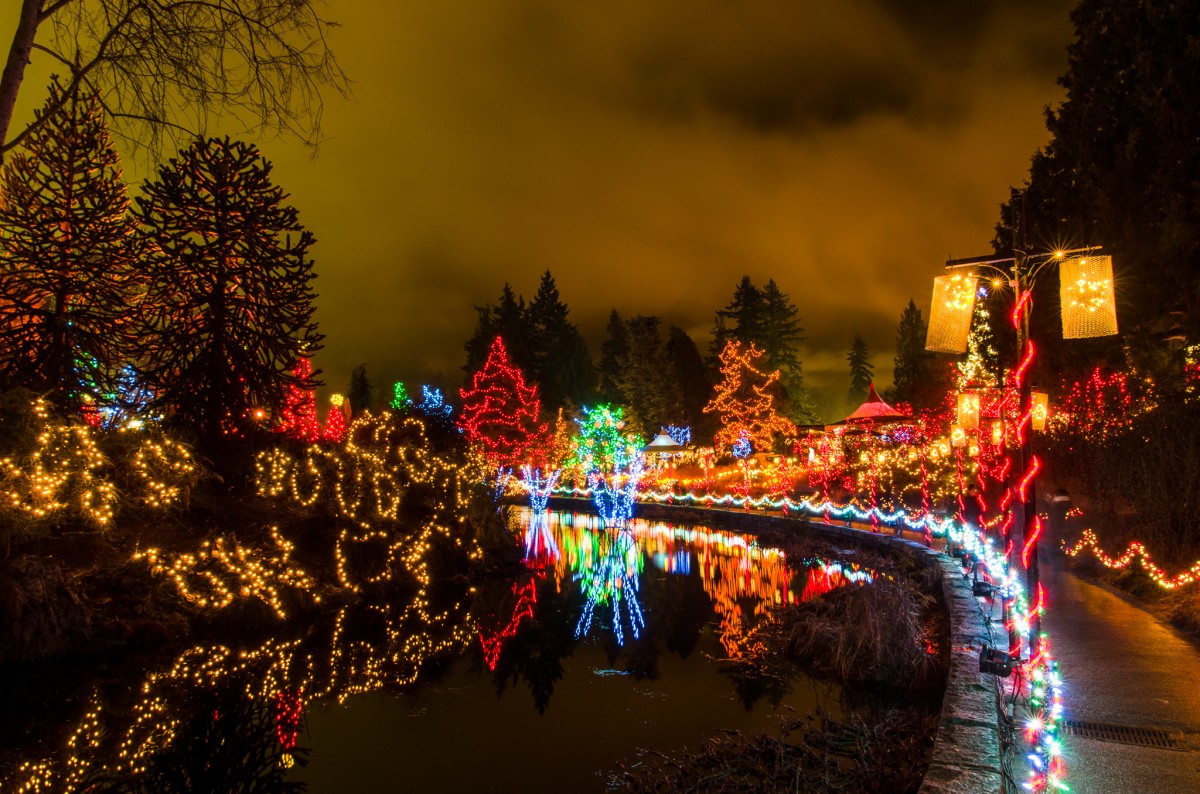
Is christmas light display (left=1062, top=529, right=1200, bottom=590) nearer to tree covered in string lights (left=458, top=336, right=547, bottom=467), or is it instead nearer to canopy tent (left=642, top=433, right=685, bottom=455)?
tree covered in string lights (left=458, top=336, right=547, bottom=467)

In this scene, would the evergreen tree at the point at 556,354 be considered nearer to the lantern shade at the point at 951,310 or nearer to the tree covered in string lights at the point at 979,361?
the tree covered in string lights at the point at 979,361

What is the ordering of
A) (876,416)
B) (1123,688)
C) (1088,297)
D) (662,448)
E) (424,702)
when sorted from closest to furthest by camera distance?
(1123,688) < (1088,297) < (424,702) < (876,416) < (662,448)

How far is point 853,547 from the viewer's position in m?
17.1

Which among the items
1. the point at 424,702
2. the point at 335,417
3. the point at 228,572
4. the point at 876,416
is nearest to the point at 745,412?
the point at 876,416

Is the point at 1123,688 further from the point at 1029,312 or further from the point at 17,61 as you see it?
the point at 17,61

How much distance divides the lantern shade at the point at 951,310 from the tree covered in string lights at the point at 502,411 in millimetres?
22648

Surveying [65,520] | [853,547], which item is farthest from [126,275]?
[853,547]

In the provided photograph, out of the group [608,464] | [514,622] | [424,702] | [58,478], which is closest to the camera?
[424,702]

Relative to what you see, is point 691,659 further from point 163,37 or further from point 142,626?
point 163,37

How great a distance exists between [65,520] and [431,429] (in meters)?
6.54

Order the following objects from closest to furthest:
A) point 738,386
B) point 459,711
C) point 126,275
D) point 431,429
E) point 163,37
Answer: point 163,37 → point 459,711 → point 126,275 → point 431,429 → point 738,386

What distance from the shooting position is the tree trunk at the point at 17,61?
16.5 feet

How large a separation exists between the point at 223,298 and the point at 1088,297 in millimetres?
12349

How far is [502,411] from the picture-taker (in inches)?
1178
